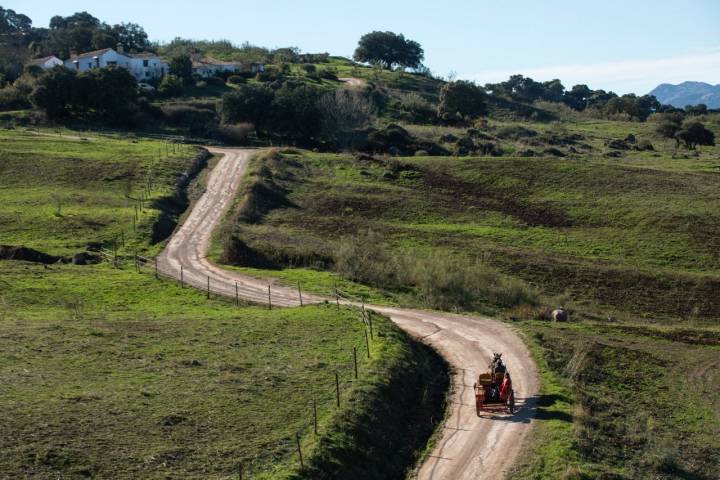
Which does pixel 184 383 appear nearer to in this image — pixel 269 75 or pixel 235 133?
pixel 235 133

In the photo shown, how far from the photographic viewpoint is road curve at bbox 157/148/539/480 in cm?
2486

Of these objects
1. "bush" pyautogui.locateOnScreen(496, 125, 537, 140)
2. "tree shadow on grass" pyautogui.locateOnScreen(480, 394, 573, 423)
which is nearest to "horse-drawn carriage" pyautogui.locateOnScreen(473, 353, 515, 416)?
"tree shadow on grass" pyautogui.locateOnScreen(480, 394, 573, 423)

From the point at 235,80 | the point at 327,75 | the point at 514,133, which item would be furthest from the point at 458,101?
the point at 235,80

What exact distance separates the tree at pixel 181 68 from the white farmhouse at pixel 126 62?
85.1 inches

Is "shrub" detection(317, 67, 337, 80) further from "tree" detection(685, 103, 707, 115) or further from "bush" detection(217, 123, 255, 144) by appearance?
"tree" detection(685, 103, 707, 115)

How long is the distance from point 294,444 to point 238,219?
40987 mm

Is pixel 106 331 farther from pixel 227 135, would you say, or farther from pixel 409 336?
pixel 227 135

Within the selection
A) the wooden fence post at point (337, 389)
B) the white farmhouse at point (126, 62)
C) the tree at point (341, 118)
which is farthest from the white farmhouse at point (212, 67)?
the wooden fence post at point (337, 389)

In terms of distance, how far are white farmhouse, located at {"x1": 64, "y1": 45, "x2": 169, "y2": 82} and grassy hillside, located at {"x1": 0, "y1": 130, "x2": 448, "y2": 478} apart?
295ft

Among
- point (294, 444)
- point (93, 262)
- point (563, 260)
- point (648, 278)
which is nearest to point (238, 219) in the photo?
point (93, 262)

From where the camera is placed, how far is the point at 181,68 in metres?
136

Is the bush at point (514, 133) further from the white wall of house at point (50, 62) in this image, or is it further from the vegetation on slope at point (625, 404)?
the vegetation on slope at point (625, 404)

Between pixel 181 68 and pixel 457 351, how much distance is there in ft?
361

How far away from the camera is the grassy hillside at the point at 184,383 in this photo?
22250 mm
